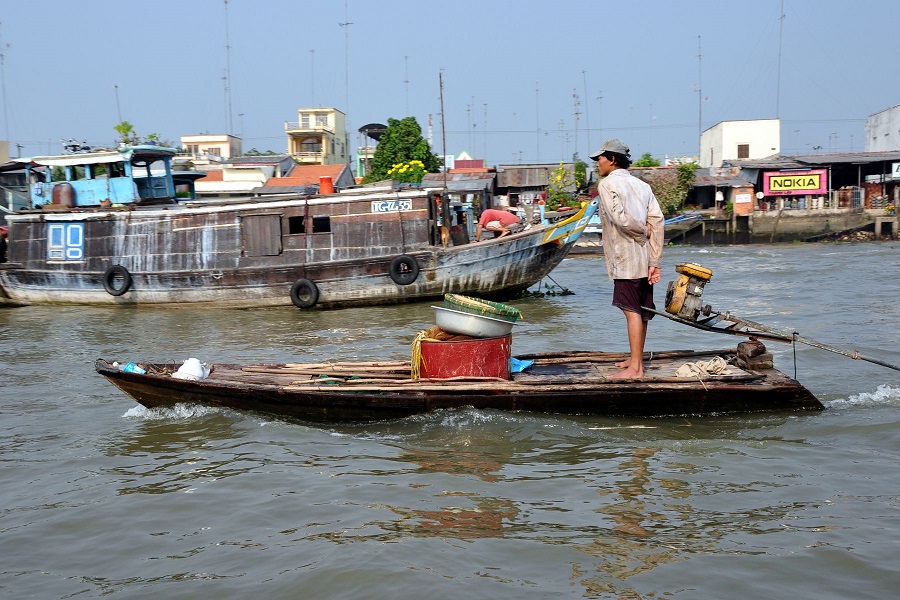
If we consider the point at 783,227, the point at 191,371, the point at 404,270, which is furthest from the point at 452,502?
the point at 783,227

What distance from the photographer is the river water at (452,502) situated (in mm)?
3785

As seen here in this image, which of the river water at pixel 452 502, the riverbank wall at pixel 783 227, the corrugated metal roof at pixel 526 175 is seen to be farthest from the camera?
the corrugated metal roof at pixel 526 175

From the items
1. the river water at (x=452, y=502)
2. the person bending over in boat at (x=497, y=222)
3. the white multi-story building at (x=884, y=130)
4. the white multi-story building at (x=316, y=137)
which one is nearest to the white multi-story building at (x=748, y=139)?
the white multi-story building at (x=884, y=130)

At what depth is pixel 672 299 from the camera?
595 cm

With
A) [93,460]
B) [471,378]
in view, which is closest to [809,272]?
[471,378]

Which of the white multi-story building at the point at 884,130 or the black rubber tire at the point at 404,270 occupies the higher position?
the white multi-story building at the point at 884,130

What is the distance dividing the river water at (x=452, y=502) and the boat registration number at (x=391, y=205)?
646 cm

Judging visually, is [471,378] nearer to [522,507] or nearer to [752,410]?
[522,507]

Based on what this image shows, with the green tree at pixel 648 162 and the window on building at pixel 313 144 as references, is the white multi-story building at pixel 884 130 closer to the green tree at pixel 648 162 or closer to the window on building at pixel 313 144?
the green tree at pixel 648 162

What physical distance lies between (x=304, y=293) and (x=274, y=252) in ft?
3.01

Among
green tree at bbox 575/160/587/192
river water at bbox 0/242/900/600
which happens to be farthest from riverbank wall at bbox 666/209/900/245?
river water at bbox 0/242/900/600

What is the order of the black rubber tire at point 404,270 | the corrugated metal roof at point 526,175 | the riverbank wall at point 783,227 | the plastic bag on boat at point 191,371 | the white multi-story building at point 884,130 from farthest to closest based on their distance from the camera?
the white multi-story building at point 884,130
the corrugated metal roof at point 526,175
the riverbank wall at point 783,227
the black rubber tire at point 404,270
the plastic bag on boat at point 191,371

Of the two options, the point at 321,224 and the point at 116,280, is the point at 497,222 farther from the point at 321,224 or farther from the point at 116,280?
the point at 116,280

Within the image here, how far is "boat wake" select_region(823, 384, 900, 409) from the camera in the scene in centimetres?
640
